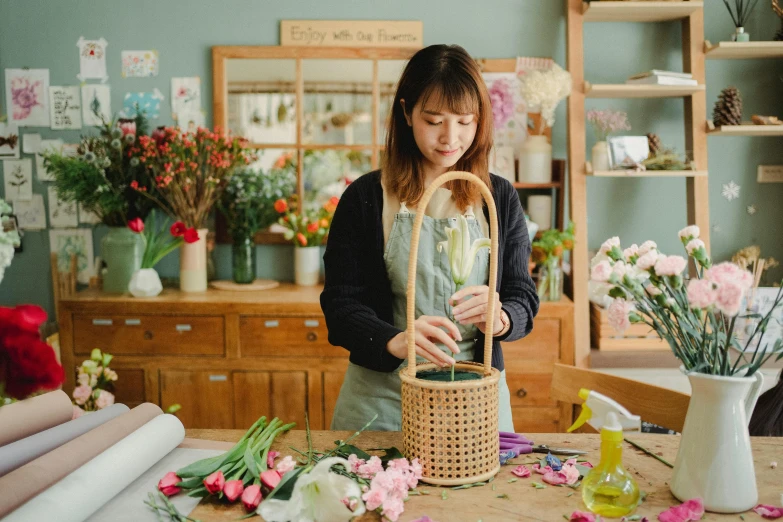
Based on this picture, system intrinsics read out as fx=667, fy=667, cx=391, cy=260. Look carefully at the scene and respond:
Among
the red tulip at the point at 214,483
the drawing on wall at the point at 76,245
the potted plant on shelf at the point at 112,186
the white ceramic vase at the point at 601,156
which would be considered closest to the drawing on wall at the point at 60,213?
the drawing on wall at the point at 76,245

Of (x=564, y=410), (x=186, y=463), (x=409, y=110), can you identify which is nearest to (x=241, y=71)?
(x=409, y=110)

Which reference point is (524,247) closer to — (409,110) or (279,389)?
(409,110)

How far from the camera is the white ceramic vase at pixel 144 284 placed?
9.94ft

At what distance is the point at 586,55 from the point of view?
3.32m

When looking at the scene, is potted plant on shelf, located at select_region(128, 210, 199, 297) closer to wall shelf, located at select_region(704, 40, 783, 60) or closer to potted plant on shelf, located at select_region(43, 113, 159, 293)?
potted plant on shelf, located at select_region(43, 113, 159, 293)

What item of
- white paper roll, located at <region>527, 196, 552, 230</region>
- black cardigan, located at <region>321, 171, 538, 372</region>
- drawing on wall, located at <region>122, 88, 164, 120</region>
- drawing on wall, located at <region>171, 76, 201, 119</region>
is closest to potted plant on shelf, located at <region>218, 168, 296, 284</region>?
drawing on wall, located at <region>171, 76, 201, 119</region>

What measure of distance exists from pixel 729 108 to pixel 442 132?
2.12 metres

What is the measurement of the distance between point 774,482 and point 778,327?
2.02 meters

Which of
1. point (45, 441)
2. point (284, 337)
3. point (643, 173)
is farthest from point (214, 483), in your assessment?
point (643, 173)

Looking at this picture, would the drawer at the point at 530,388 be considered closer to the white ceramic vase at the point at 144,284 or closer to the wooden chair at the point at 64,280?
the white ceramic vase at the point at 144,284

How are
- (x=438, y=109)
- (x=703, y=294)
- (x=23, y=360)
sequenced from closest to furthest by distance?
1. (x=23, y=360)
2. (x=703, y=294)
3. (x=438, y=109)

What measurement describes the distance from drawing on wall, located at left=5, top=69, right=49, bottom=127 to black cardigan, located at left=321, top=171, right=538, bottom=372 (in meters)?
2.45

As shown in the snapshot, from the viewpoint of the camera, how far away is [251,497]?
3.67 ft

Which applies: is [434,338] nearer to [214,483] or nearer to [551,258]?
[214,483]
